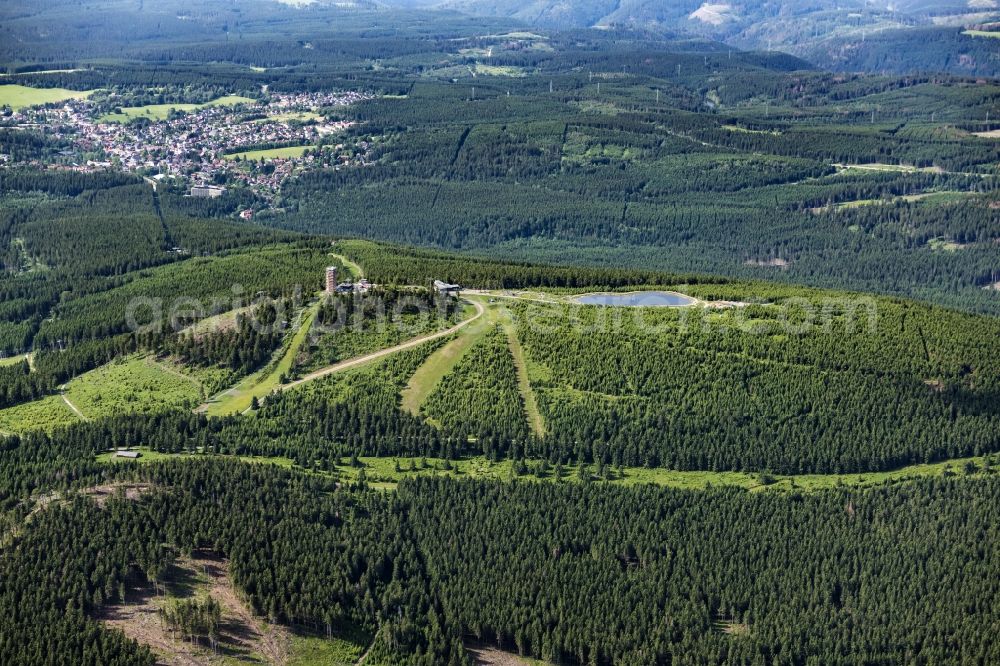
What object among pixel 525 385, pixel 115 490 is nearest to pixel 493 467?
pixel 525 385

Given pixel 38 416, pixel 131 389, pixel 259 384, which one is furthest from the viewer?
pixel 131 389

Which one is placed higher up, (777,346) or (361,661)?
(777,346)

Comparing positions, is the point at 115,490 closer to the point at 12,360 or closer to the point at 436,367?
the point at 436,367

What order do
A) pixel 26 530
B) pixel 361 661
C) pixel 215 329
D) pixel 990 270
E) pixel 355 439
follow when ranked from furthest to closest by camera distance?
1. pixel 990 270
2. pixel 215 329
3. pixel 355 439
4. pixel 26 530
5. pixel 361 661

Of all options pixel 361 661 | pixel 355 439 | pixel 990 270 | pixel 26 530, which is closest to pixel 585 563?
pixel 361 661

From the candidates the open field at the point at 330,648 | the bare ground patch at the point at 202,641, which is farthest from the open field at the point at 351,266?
the open field at the point at 330,648

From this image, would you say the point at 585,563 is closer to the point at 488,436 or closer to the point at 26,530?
the point at 488,436
